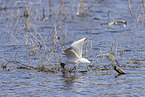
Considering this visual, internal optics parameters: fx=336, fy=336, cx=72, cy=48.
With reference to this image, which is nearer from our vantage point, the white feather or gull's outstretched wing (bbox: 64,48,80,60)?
gull's outstretched wing (bbox: 64,48,80,60)

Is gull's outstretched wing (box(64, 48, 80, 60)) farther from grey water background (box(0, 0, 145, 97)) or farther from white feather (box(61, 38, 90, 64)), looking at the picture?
grey water background (box(0, 0, 145, 97))

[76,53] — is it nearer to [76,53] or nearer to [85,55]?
[76,53]

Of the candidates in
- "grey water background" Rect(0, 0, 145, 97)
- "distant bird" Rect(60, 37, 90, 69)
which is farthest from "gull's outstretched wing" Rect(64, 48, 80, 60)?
"grey water background" Rect(0, 0, 145, 97)

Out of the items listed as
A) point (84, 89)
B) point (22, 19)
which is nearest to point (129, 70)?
point (84, 89)

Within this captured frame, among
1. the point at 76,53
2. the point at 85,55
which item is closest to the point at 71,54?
the point at 76,53

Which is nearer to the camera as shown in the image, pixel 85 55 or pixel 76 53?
pixel 76 53

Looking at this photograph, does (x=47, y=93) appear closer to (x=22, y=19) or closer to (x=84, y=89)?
(x=84, y=89)

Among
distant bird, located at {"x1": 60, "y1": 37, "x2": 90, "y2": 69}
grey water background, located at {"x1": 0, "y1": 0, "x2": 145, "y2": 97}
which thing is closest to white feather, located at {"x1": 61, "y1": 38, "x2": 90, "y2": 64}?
distant bird, located at {"x1": 60, "y1": 37, "x2": 90, "y2": 69}

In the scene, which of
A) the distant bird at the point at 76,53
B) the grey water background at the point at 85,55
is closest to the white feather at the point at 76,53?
the distant bird at the point at 76,53

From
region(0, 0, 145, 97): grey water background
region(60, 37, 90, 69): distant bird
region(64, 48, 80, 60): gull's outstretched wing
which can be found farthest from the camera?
region(60, 37, 90, 69): distant bird

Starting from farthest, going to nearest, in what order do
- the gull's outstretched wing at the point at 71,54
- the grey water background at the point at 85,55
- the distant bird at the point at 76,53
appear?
1. the distant bird at the point at 76,53
2. the gull's outstretched wing at the point at 71,54
3. the grey water background at the point at 85,55

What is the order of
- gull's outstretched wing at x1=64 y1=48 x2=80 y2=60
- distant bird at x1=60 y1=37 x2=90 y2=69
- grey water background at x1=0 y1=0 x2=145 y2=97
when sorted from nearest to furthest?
grey water background at x1=0 y1=0 x2=145 y2=97, gull's outstretched wing at x1=64 y1=48 x2=80 y2=60, distant bird at x1=60 y1=37 x2=90 y2=69

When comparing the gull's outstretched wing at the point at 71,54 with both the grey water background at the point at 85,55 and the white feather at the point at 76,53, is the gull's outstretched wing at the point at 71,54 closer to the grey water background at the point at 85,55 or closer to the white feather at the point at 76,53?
the white feather at the point at 76,53

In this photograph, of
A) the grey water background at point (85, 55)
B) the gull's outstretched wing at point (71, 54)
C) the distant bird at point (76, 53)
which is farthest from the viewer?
the distant bird at point (76, 53)
